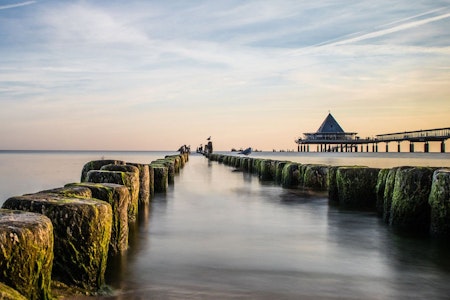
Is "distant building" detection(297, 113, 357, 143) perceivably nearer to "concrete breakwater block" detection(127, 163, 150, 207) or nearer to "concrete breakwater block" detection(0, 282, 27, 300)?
"concrete breakwater block" detection(127, 163, 150, 207)

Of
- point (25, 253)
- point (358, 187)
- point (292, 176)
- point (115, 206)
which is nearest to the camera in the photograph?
point (25, 253)

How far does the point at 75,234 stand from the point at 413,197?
213 inches

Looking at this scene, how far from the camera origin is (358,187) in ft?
33.9

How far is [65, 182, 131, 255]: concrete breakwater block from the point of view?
551cm

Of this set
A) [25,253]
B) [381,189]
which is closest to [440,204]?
[381,189]

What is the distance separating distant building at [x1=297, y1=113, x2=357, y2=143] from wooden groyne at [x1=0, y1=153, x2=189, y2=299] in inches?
4969

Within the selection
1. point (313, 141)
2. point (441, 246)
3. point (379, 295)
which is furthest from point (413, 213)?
point (313, 141)

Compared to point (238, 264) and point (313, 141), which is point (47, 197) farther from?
point (313, 141)

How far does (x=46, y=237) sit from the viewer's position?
3.27m

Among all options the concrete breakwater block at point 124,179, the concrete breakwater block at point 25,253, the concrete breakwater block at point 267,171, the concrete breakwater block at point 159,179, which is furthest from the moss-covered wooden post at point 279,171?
the concrete breakwater block at point 25,253

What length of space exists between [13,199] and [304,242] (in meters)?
4.20

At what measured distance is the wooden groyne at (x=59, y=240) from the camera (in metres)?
3.06

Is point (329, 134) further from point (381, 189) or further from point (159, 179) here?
point (381, 189)

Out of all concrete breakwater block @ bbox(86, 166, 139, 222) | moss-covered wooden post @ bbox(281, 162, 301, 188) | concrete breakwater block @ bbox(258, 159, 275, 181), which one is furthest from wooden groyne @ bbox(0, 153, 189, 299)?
concrete breakwater block @ bbox(258, 159, 275, 181)
